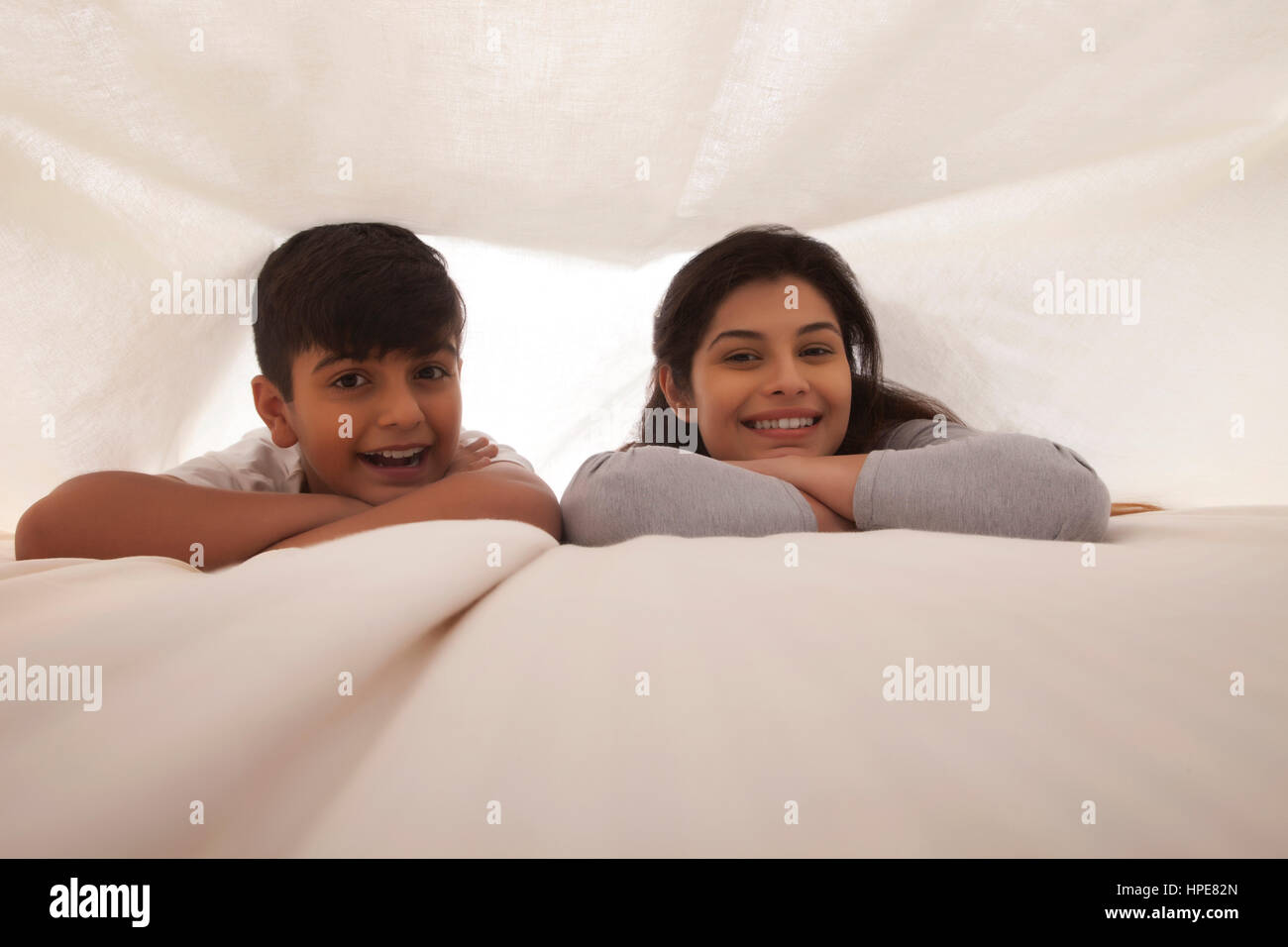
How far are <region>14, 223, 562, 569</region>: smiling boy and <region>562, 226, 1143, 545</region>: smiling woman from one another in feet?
Answer: 0.48

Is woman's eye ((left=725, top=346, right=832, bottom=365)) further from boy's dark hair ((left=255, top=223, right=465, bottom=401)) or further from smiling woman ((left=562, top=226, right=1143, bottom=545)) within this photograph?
boy's dark hair ((left=255, top=223, right=465, bottom=401))

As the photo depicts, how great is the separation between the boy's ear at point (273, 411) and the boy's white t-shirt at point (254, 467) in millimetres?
35

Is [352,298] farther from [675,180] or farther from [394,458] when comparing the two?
[675,180]

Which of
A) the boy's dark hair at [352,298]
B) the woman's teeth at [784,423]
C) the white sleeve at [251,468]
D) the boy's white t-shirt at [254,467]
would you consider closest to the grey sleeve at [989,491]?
the woman's teeth at [784,423]

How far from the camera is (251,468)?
3.37 feet

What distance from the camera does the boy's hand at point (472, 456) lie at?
99 cm

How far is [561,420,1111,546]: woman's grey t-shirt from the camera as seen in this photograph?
696 mm

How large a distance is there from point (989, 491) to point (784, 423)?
33 centimetres

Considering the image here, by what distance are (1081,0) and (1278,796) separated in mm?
891

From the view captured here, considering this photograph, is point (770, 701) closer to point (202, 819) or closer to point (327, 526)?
point (202, 819)

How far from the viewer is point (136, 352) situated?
1061 millimetres

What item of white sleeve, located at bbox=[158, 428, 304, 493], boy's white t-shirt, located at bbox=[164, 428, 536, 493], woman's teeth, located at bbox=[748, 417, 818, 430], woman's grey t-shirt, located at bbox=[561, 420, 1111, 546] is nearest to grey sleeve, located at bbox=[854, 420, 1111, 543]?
woman's grey t-shirt, located at bbox=[561, 420, 1111, 546]

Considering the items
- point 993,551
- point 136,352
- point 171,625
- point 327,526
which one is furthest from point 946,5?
point 136,352

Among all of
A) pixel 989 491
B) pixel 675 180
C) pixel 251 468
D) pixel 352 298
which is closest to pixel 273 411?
pixel 251 468
